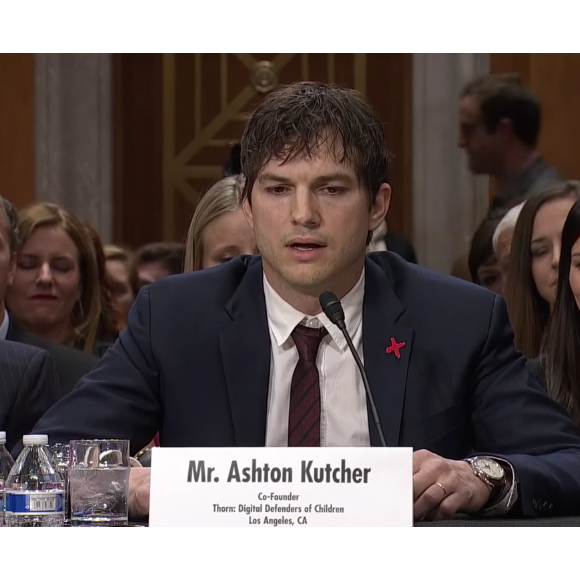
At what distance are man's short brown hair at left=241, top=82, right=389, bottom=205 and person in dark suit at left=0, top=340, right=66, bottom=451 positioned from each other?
0.81m

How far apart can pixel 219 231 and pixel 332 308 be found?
148cm

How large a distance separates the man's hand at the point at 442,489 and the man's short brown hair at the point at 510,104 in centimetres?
315

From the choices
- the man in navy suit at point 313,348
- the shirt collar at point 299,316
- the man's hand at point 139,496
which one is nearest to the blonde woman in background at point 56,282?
the man in navy suit at point 313,348

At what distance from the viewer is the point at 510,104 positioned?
18.0ft

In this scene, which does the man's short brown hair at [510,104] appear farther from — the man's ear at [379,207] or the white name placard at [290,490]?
the white name placard at [290,490]

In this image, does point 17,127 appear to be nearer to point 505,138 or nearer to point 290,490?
point 505,138

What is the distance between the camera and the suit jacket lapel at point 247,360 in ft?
8.55

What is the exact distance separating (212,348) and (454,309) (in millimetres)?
530

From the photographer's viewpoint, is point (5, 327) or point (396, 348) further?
point (5, 327)

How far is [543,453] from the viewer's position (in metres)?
2.60

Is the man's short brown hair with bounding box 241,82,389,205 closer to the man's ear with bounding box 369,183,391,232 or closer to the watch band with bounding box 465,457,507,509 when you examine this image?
the man's ear with bounding box 369,183,391,232

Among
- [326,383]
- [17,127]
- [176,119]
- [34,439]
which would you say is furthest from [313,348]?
[176,119]

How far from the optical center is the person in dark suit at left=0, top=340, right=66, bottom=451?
308cm
